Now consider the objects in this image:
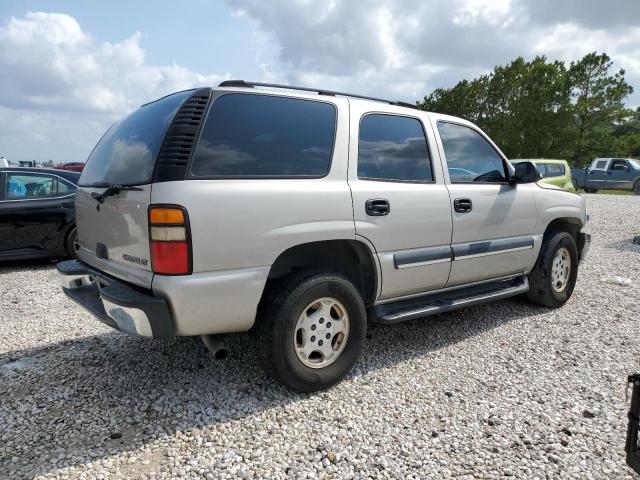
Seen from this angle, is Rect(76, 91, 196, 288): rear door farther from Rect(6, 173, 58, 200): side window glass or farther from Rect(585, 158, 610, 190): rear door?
Rect(585, 158, 610, 190): rear door

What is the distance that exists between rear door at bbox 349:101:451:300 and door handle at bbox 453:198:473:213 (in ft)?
0.29

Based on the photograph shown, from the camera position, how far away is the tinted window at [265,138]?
251cm

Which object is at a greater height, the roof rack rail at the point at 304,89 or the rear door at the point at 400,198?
the roof rack rail at the point at 304,89

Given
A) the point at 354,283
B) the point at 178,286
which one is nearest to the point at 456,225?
the point at 354,283

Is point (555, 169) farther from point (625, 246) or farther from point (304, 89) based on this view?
point (304, 89)

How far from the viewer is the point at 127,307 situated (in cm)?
237

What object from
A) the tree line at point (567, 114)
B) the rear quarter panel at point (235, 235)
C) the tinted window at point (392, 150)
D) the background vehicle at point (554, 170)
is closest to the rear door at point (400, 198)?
the tinted window at point (392, 150)

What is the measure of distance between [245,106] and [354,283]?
56.1 inches

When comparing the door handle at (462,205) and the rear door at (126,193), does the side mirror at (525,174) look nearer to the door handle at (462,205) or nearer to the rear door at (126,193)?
the door handle at (462,205)

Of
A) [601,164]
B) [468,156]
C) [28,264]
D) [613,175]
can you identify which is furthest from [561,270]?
[601,164]

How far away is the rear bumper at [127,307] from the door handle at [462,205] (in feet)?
7.49

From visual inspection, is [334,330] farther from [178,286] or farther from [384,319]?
[178,286]

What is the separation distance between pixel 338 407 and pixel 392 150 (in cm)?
183

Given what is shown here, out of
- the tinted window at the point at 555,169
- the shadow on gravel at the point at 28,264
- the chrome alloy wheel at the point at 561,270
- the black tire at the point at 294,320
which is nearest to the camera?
the black tire at the point at 294,320
